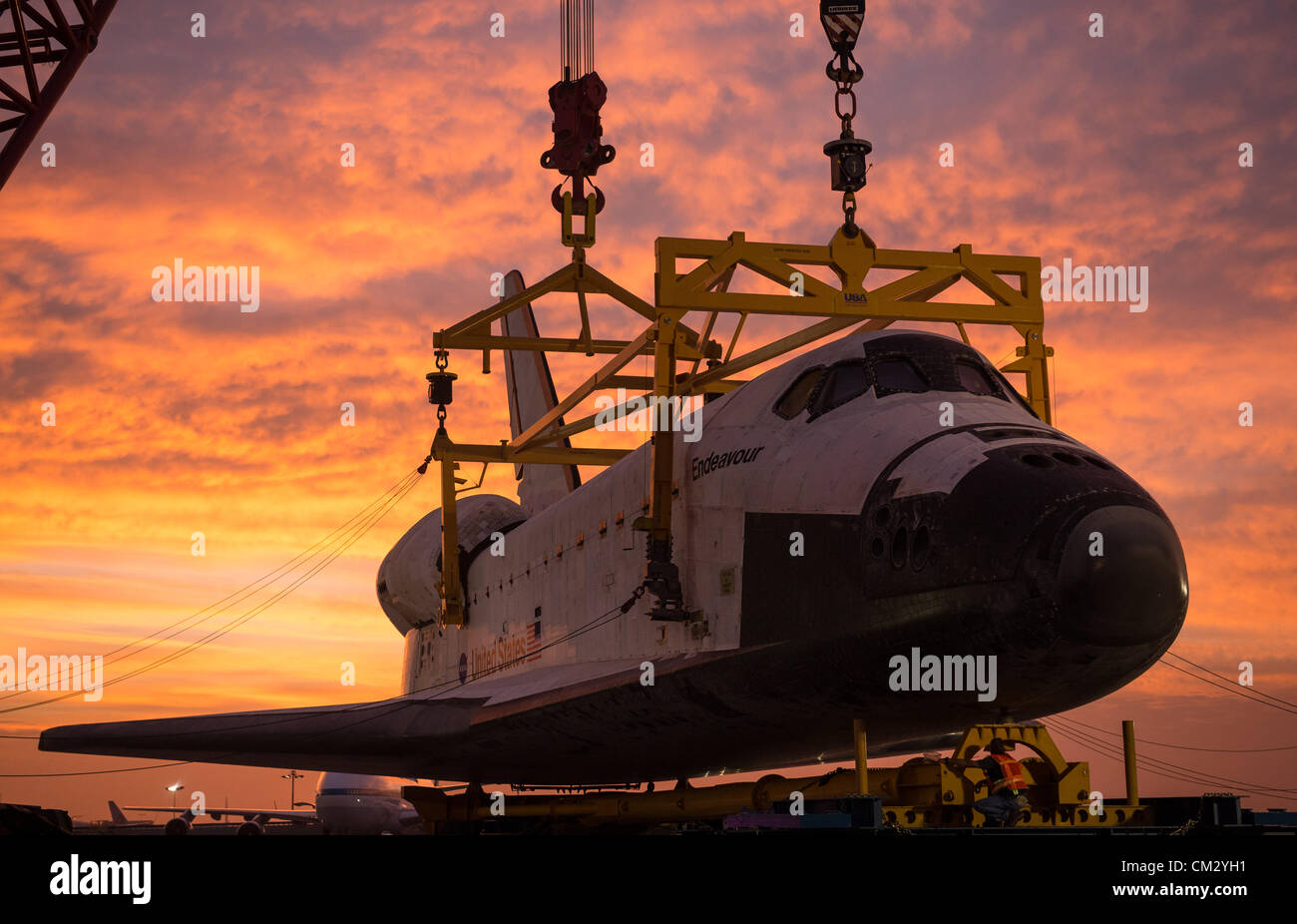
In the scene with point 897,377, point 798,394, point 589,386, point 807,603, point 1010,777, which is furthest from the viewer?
point 589,386

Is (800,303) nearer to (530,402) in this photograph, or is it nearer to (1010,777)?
(1010,777)

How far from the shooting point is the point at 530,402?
23953 mm

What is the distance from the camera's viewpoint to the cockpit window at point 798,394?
998 cm

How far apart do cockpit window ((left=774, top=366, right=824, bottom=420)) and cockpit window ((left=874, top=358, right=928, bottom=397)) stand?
47 centimetres

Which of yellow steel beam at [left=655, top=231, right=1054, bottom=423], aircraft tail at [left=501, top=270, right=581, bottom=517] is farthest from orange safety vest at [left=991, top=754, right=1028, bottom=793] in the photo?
aircraft tail at [left=501, top=270, right=581, bottom=517]

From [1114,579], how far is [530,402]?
17.5 meters

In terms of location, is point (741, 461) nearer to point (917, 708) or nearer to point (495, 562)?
point (917, 708)

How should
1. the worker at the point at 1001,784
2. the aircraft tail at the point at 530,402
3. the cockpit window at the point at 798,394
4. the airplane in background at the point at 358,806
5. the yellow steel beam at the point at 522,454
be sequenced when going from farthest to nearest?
the airplane in background at the point at 358,806
the aircraft tail at the point at 530,402
the yellow steel beam at the point at 522,454
the cockpit window at the point at 798,394
the worker at the point at 1001,784

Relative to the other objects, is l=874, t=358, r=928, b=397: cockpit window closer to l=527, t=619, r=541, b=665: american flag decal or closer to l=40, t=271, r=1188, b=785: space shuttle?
l=40, t=271, r=1188, b=785: space shuttle

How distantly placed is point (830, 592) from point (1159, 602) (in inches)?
81.2

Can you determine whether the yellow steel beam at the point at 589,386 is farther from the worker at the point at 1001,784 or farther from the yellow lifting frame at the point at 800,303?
the worker at the point at 1001,784

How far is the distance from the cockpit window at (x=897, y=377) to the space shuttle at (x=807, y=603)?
0.6 inches

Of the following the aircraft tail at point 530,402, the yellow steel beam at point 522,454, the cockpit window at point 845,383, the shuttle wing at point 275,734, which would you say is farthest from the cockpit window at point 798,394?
the aircraft tail at point 530,402

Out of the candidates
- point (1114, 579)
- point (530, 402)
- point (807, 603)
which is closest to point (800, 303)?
point (807, 603)
